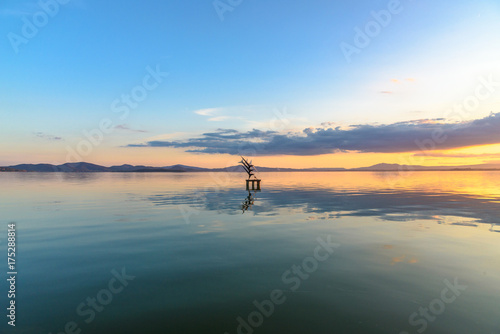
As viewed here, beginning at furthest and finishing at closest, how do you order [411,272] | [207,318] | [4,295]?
[411,272]
[4,295]
[207,318]

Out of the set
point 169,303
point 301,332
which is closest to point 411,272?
point 301,332

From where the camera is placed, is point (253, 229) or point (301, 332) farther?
point (253, 229)

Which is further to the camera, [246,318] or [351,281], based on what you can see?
[351,281]

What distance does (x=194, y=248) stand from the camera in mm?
13594

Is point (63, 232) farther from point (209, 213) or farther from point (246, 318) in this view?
point (246, 318)

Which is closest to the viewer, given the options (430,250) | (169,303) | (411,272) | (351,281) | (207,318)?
(207,318)

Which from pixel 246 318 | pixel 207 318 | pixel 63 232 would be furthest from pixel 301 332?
pixel 63 232

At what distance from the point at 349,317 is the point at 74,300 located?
26.1ft

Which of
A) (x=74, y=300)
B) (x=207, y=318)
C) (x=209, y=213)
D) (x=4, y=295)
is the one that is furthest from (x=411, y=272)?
(x=209, y=213)

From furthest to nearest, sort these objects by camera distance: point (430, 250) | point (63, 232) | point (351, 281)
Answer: point (63, 232), point (430, 250), point (351, 281)

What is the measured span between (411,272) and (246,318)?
699 cm

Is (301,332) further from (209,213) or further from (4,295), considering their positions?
(209,213)

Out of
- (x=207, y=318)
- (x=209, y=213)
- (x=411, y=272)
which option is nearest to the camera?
(x=207, y=318)

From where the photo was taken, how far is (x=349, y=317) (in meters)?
7.28
